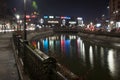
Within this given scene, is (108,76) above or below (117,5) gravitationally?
below

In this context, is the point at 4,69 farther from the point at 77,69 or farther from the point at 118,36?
the point at 118,36

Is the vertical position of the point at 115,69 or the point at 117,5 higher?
the point at 117,5

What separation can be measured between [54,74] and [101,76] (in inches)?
503

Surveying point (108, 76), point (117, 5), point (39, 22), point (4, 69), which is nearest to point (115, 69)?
point (108, 76)

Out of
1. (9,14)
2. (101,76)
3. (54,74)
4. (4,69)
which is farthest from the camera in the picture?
(9,14)

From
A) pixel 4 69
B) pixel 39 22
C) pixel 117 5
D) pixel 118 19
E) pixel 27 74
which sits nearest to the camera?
pixel 27 74

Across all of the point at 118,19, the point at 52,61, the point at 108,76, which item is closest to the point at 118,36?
the point at 108,76

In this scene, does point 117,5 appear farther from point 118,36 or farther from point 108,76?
point 108,76

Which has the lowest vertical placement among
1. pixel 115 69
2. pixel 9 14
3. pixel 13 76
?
pixel 115 69

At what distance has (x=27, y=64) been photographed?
39.3 ft

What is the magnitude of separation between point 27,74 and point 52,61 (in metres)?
5.01

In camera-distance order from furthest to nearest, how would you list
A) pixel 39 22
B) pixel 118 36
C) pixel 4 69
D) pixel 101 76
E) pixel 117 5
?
pixel 39 22 < pixel 117 5 < pixel 118 36 < pixel 101 76 < pixel 4 69

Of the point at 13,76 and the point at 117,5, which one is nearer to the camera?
the point at 13,76

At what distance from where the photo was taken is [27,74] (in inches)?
446
